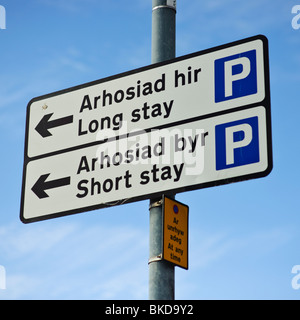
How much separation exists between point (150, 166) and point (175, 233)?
1.46 feet

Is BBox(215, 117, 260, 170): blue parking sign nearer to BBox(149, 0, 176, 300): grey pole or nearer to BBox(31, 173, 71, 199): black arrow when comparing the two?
BBox(149, 0, 176, 300): grey pole

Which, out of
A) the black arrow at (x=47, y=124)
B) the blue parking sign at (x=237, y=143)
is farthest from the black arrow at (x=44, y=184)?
the blue parking sign at (x=237, y=143)

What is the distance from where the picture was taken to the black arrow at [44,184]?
20.2 feet

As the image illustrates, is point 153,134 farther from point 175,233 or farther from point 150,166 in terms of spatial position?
point 175,233

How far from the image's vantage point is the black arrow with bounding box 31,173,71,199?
6.17m

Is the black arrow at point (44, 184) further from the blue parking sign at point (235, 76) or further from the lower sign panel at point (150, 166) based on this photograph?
the blue parking sign at point (235, 76)

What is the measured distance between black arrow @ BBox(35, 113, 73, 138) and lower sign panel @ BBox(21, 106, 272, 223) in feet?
0.66

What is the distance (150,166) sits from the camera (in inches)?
231

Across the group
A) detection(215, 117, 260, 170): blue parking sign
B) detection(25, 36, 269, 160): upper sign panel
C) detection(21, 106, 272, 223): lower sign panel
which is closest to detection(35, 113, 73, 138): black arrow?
detection(25, 36, 269, 160): upper sign panel

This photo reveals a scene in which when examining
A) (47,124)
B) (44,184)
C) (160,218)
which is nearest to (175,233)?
(160,218)

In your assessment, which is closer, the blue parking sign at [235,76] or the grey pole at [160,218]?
the grey pole at [160,218]

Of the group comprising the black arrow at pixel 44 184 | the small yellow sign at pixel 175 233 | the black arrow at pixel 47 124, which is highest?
the black arrow at pixel 47 124
